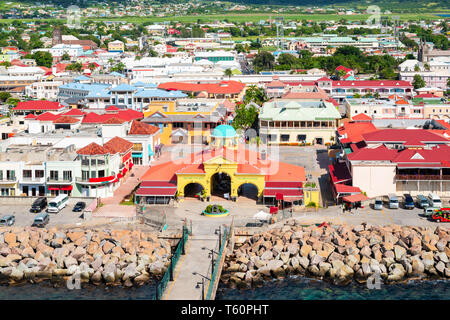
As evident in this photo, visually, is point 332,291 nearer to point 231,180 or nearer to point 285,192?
point 285,192

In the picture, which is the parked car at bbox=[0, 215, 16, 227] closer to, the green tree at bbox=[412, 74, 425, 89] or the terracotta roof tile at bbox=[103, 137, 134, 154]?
the terracotta roof tile at bbox=[103, 137, 134, 154]

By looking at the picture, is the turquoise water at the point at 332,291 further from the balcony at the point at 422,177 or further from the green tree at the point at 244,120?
the green tree at the point at 244,120

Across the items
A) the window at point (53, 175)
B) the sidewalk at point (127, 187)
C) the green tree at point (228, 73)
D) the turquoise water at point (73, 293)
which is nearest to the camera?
the turquoise water at point (73, 293)

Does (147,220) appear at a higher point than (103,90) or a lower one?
lower

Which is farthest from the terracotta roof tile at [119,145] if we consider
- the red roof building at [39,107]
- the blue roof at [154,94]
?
the red roof building at [39,107]

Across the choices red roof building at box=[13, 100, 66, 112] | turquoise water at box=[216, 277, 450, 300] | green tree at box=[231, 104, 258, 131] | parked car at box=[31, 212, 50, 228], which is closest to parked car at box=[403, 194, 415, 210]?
turquoise water at box=[216, 277, 450, 300]
